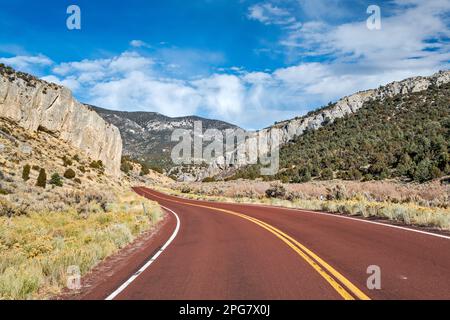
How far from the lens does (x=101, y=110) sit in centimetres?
19875

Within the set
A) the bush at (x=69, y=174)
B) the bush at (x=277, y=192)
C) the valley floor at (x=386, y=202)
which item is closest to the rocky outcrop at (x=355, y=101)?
the bush at (x=277, y=192)

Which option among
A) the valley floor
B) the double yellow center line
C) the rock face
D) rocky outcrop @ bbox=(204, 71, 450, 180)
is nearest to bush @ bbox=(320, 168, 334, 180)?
the valley floor

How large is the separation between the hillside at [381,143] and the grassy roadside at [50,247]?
34.9 m

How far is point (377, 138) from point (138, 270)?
225 feet

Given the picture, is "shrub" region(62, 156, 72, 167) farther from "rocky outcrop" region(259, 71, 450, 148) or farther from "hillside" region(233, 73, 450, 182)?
"rocky outcrop" region(259, 71, 450, 148)

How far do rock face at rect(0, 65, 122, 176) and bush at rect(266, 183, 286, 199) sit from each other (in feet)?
137

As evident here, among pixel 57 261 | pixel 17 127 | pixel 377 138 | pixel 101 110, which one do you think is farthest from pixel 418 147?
pixel 101 110

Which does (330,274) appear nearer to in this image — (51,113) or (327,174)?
(327,174)

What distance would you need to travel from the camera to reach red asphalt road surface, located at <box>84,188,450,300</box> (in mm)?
6289

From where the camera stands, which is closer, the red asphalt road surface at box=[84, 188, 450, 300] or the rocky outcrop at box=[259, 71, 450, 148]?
the red asphalt road surface at box=[84, 188, 450, 300]

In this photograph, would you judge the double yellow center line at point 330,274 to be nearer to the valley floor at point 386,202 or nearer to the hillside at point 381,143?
the valley floor at point 386,202
